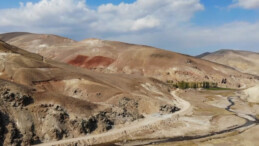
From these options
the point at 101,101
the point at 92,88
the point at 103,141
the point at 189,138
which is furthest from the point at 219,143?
the point at 92,88

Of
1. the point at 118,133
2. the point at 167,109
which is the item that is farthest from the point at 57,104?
the point at 167,109

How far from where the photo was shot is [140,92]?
12650 centimetres

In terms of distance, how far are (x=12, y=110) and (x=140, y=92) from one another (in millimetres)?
63507

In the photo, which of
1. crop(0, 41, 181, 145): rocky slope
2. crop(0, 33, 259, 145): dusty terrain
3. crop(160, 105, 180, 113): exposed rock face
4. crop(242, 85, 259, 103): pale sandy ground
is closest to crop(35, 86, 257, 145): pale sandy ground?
crop(0, 33, 259, 145): dusty terrain

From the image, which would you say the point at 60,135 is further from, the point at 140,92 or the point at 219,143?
the point at 140,92

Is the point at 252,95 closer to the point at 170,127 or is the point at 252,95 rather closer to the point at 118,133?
the point at 170,127

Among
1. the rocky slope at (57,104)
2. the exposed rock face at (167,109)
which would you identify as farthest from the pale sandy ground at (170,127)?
the rocky slope at (57,104)

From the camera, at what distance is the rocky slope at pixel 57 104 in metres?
72.0

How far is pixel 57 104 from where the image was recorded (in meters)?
80.6

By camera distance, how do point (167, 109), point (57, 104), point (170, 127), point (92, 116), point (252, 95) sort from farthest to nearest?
1. point (252, 95)
2. point (167, 109)
3. point (170, 127)
4. point (92, 116)
5. point (57, 104)

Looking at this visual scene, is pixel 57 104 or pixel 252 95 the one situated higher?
pixel 57 104

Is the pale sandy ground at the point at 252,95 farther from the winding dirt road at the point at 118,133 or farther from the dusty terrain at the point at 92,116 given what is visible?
the winding dirt road at the point at 118,133

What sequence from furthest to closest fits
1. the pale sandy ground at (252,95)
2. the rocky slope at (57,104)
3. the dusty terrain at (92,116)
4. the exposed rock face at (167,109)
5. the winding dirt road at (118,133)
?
the pale sandy ground at (252,95)
the exposed rock face at (167,109)
the winding dirt road at (118,133)
the dusty terrain at (92,116)
the rocky slope at (57,104)

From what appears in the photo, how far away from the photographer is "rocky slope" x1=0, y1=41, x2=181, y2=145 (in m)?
72.0
